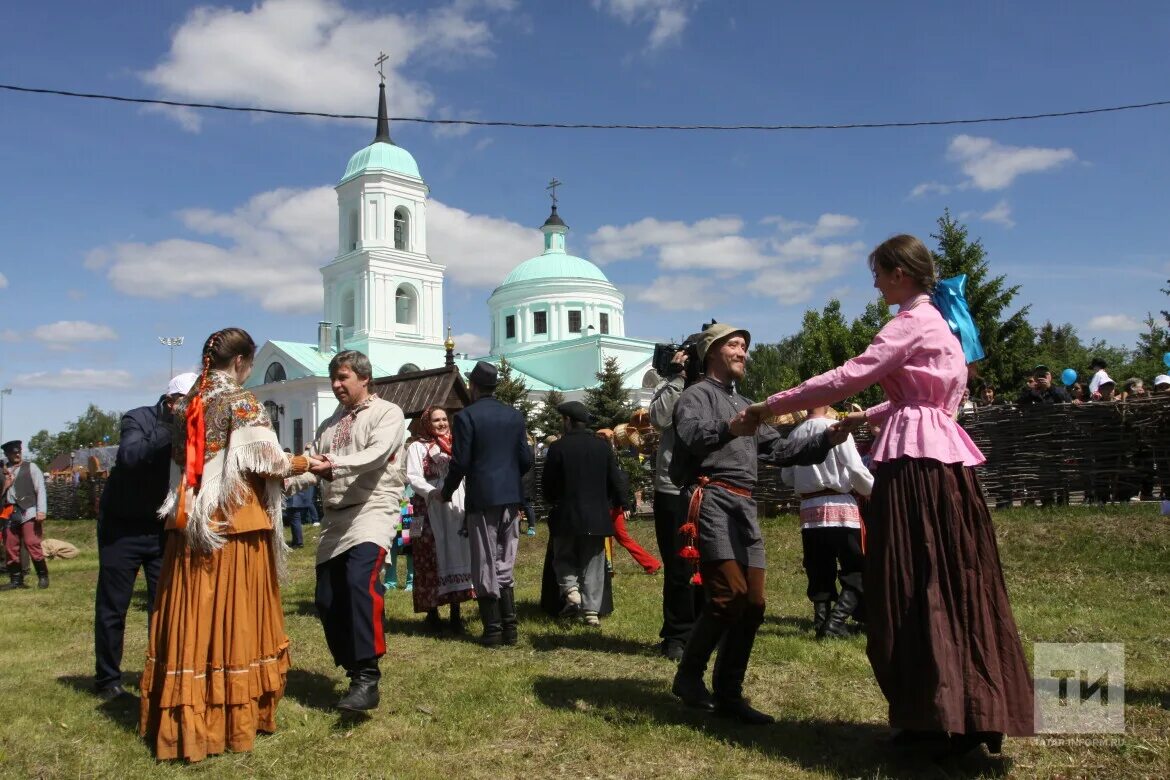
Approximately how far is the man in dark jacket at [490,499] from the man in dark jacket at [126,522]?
207 cm

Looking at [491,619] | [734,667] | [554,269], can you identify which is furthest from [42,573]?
[554,269]

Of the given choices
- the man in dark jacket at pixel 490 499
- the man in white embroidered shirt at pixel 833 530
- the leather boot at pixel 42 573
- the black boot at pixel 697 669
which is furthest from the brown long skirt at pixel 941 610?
the leather boot at pixel 42 573

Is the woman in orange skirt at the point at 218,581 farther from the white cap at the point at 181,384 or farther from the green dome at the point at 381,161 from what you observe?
the green dome at the point at 381,161

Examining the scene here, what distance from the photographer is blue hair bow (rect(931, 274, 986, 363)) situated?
410 centimetres

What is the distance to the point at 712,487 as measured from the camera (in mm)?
4656

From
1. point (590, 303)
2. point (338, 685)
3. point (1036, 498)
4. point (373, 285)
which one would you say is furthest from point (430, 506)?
point (590, 303)

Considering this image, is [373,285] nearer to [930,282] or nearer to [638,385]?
[638,385]

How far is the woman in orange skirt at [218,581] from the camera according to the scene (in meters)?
4.35

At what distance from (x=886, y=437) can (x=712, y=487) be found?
99cm

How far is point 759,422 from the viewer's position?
4254 millimetres

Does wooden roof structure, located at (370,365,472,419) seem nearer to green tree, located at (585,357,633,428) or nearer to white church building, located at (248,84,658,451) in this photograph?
green tree, located at (585,357,633,428)

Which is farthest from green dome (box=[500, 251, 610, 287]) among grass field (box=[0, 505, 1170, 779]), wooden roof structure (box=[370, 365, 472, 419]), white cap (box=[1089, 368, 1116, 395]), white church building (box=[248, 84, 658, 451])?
grass field (box=[0, 505, 1170, 779])

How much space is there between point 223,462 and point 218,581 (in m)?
0.58

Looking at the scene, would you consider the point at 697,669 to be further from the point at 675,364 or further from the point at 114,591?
Result: the point at 114,591
